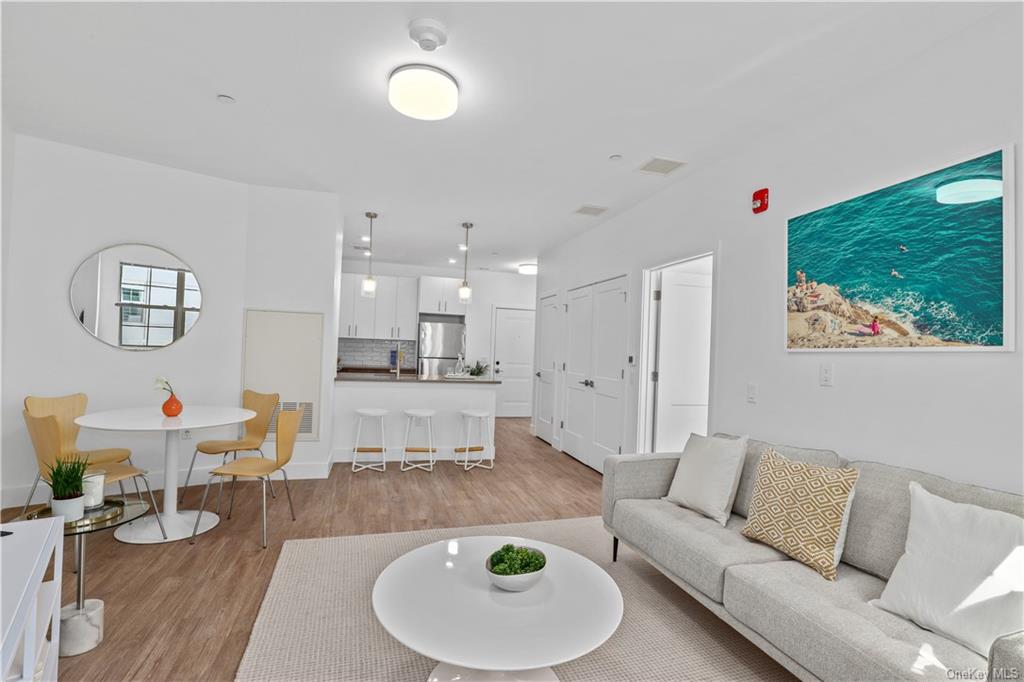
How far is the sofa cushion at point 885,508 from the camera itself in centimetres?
190

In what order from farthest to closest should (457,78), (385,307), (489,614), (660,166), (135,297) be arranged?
1. (385,307)
2. (135,297)
3. (660,166)
4. (457,78)
5. (489,614)

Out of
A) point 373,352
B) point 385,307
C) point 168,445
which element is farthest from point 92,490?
point 373,352

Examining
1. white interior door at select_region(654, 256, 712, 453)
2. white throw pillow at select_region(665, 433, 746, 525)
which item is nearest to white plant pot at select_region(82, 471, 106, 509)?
white throw pillow at select_region(665, 433, 746, 525)

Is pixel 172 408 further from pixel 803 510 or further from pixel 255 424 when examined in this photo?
pixel 803 510

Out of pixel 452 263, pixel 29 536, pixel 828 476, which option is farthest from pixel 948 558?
A: pixel 452 263

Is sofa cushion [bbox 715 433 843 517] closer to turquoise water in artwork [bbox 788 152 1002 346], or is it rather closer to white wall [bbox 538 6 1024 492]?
white wall [bbox 538 6 1024 492]

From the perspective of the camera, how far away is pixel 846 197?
2602mm

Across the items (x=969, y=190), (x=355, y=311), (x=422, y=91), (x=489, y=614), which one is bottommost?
(x=489, y=614)

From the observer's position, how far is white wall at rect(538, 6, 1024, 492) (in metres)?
1.98

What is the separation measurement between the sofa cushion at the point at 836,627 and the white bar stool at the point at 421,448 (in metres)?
3.61

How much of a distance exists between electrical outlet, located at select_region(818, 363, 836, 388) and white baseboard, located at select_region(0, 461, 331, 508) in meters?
4.13

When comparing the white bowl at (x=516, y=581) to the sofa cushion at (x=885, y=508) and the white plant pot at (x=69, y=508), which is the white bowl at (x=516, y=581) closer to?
the sofa cushion at (x=885, y=508)

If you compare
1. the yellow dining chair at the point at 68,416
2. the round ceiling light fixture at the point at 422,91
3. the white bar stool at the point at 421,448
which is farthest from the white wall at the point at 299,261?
the round ceiling light fixture at the point at 422,91

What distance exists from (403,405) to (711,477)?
3.53 m
